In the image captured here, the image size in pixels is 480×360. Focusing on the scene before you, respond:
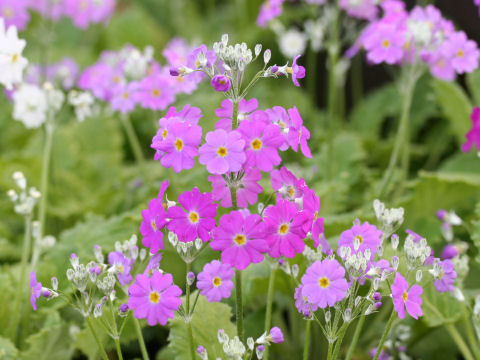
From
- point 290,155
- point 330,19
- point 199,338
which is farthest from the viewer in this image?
point 290,155

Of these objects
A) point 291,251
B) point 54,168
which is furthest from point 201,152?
point 54,168

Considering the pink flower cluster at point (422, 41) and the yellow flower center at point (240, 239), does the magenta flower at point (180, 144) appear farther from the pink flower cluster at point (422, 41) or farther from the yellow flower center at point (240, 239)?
the pink flower cluster at point (422, 41)

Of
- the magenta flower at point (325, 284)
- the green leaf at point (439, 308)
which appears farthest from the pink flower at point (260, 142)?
the green leaf at point (439, 308)

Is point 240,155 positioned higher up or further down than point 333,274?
higher up

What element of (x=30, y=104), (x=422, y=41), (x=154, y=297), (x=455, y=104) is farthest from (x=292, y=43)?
(x=154, y=297)

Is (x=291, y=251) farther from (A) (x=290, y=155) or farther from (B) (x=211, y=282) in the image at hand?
(A) (x=290, y=155)

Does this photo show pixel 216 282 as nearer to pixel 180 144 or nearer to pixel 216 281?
pixel 216 281
